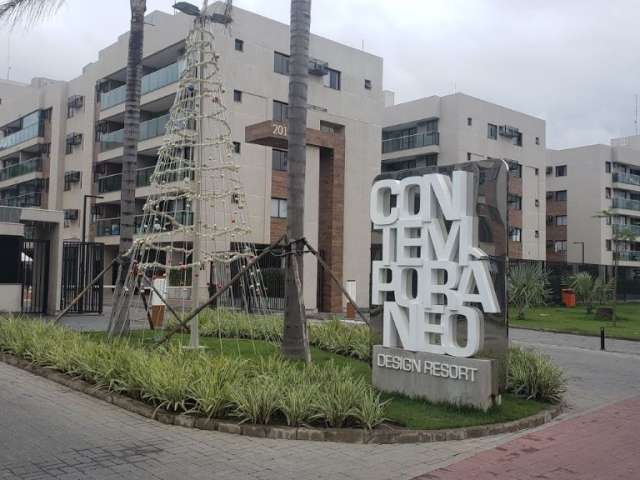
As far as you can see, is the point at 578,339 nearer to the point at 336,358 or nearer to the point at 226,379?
the point at 336,358

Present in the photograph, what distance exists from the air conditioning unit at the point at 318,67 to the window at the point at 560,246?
33.9 meters

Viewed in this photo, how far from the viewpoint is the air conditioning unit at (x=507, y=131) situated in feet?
162

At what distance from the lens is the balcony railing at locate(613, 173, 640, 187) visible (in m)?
59.0

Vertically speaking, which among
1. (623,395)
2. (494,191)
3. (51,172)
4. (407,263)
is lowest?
(623,395)

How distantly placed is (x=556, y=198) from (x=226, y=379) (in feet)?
189

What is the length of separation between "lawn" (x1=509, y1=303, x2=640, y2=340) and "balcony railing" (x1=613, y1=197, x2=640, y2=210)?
2876 centimetres

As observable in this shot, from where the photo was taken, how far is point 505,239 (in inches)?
354

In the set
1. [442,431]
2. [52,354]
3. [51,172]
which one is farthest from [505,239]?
[51,172]

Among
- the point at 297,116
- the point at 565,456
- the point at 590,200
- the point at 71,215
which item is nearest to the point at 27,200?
the point at 71,215

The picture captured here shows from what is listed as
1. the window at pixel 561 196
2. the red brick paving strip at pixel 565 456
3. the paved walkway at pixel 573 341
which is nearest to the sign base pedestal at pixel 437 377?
the red brick paving strip at pixel 565 456

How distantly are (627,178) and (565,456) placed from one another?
194 ft

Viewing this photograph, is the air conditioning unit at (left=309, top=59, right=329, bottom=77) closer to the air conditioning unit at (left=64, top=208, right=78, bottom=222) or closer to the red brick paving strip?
the air conditioning unit at (left=64, top=208, right=78, bottom=222)

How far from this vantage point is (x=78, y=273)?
23.1 metres

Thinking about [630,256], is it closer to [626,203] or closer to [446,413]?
[626,203]
